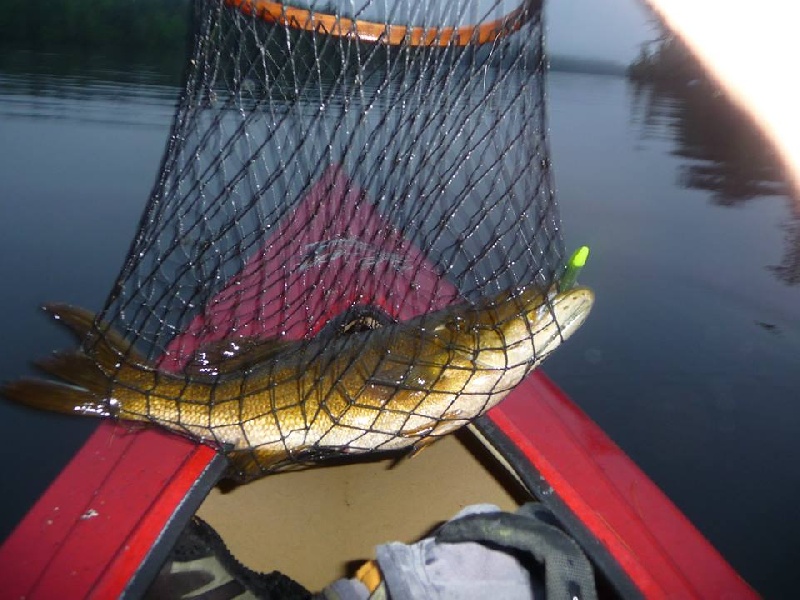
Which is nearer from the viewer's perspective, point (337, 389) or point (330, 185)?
point (337, 389)

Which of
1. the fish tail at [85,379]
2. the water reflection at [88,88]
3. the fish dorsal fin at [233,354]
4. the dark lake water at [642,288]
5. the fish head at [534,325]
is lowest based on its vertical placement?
the dark lake water at [642,288]

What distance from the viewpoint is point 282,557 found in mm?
2982

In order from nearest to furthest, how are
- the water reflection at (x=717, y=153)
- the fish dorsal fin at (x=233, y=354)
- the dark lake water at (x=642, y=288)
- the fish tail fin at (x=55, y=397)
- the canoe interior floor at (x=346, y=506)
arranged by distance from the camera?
the fish tail fin at (x=55, y=397), the fish dorsal fin at (x=233, y=354), the canoe interior floor at (x=346, y=506), the dark lake water at (x=642, y=288), the water reflection at (x=717, y=153)

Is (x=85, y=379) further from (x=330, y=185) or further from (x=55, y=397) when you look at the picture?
(x=330, y=185)

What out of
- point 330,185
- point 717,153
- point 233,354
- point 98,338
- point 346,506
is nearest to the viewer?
point 98,338

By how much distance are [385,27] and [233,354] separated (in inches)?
44.2

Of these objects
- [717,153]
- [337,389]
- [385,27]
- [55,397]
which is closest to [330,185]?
[385,27]

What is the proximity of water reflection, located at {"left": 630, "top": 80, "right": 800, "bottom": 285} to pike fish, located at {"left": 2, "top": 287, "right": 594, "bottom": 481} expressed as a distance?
5660 millimetres

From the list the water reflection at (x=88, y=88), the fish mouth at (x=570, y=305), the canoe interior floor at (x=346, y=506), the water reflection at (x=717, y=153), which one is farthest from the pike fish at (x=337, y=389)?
the water reflection at (x=88, y=88)

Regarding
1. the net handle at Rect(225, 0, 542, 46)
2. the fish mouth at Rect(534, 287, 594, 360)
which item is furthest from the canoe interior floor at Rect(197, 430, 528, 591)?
the net handle at Rect(225, 0, 542, 46)

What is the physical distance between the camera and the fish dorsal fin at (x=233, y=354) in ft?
7.73

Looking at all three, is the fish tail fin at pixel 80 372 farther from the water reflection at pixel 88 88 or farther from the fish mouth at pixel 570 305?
the water reflection at pixel 88 88

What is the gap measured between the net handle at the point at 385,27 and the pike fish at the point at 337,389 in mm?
828

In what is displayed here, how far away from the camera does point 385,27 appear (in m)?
2.22
